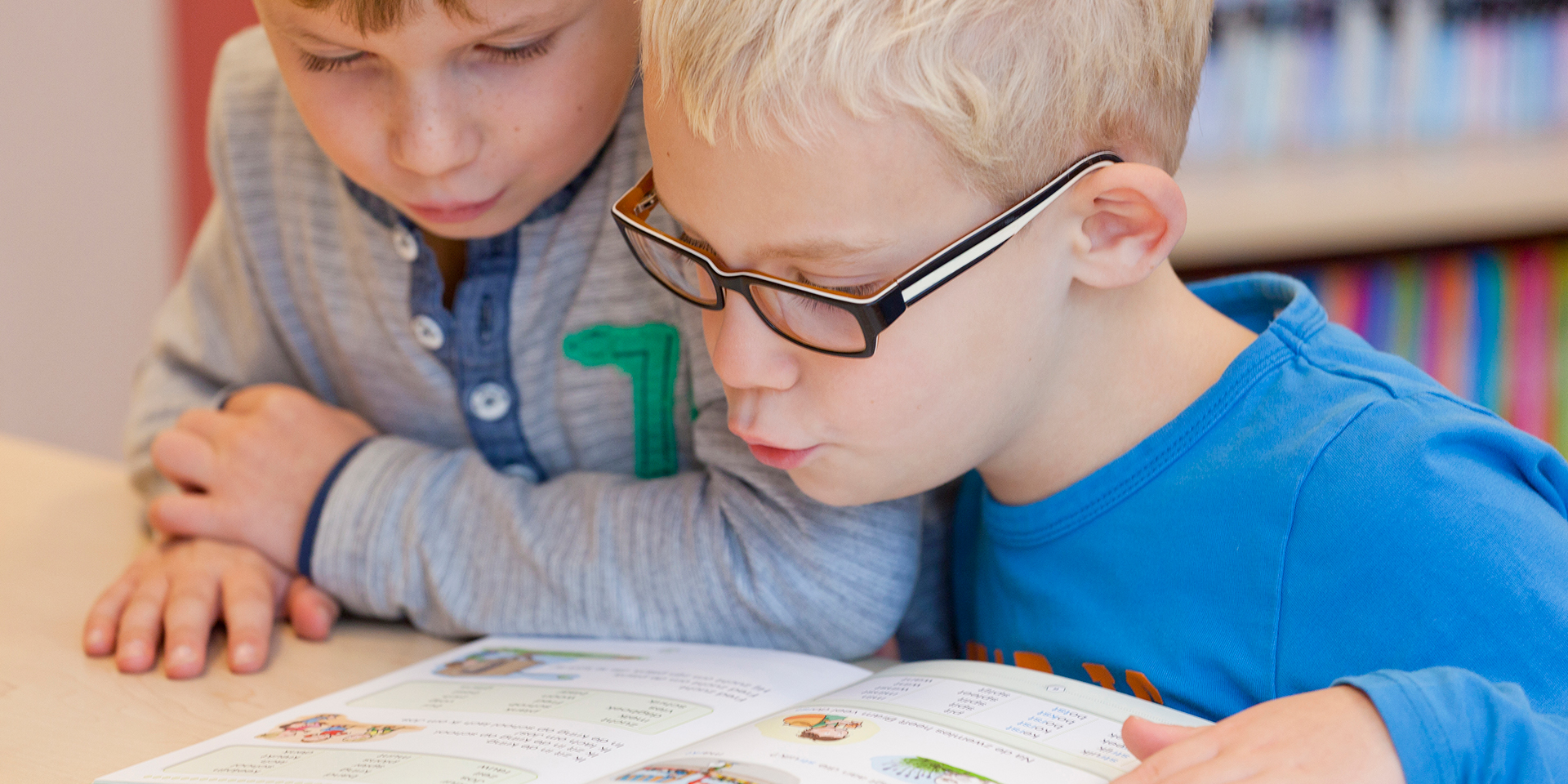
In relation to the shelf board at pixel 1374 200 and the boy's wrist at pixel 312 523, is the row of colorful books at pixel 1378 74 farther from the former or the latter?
the boy's wrist at pixel 312 523

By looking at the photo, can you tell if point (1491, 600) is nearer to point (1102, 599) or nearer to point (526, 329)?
point (1102, 599)

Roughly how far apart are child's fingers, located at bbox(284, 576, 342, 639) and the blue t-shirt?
1.45ft

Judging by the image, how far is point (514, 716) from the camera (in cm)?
68

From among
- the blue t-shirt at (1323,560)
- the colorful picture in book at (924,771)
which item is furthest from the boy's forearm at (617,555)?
the colorful picture in book at (924,771)

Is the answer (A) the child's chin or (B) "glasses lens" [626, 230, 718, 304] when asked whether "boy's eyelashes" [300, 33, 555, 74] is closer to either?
(B) "glasses lens" [626, 230, 718, 304]

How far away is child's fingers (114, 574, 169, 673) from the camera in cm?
77

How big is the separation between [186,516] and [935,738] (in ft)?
1.91

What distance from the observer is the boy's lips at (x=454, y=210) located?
0.82 metres

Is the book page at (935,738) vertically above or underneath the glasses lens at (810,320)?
underneath

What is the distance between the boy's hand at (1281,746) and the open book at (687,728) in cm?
2

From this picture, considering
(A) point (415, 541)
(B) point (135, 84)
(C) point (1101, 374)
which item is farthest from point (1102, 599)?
(B) point (135, 84)

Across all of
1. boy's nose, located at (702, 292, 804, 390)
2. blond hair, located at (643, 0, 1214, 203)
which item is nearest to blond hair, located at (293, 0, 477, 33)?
blond hair, located at (643, 0, 1214, 203)

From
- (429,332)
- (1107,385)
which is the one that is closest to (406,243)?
(429,332)

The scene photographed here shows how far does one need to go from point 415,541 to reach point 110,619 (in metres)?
0.19
